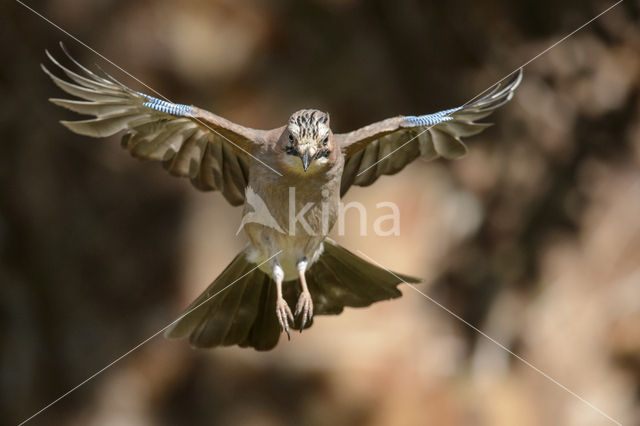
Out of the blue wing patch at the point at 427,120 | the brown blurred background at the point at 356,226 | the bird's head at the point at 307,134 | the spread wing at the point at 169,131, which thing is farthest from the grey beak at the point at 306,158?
the brown blurred background at the point at 356,226

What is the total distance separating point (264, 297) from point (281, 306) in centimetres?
74

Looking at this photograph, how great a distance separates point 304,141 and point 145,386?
3989 millimetres

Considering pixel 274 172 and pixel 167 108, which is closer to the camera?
pixel 167 108

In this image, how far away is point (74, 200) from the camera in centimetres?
607

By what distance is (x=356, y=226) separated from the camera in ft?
21.2

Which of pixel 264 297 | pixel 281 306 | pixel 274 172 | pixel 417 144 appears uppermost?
pixel 417 144

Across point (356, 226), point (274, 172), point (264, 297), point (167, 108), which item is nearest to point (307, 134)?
point (274, 172)

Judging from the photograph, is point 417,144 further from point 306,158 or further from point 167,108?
point 167,108

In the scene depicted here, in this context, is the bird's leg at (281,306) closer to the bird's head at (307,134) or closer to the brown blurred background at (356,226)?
the bird's head at (307,134)

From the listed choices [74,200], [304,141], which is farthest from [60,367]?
[304,141]

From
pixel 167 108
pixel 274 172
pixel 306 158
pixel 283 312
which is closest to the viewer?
pixel 306 158

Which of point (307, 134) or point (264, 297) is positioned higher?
point (307, 134)

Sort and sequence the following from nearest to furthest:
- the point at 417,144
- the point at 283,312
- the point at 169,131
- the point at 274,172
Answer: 1. the point at 283,312
2. the point at 274,172
3. the point at 169,131
4. the point at 417,144

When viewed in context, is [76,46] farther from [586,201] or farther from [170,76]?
[586,201]
